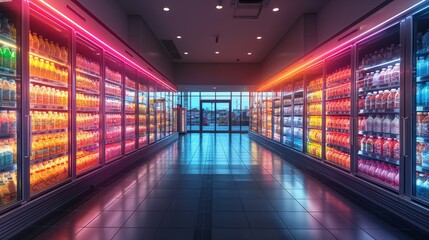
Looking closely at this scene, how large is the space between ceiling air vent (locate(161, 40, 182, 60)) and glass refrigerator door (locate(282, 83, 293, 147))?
5.35m

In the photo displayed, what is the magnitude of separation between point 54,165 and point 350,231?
155 inches

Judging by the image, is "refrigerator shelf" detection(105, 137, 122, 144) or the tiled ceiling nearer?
"refrigerator shelf" detection(105, 137, 122, 144)

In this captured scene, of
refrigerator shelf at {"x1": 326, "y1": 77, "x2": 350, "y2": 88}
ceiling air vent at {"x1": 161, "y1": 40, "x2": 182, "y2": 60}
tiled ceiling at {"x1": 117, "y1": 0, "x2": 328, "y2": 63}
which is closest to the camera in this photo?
refrigerator shelf at {"x1": 326, "y1": 77, "x2": 350, "y2": 88}

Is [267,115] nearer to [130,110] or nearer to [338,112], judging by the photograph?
[130,110]

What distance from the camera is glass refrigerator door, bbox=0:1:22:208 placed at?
2963mm

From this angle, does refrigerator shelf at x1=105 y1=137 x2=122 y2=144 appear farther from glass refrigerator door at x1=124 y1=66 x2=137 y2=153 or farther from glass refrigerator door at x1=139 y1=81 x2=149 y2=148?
glass refrigerator door at x1=139 y1=81 x2=149 y2=148

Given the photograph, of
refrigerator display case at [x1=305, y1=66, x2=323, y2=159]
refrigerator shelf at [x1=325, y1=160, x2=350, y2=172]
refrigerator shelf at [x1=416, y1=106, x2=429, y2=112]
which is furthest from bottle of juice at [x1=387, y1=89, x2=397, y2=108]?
refrigerator display case at [x1=305, y1=66, x2=323, y2=159]

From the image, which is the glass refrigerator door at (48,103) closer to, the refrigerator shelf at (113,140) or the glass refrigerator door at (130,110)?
the refrigerator shelf at (113,140)

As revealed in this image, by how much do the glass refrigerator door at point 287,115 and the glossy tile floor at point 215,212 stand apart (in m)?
2.88

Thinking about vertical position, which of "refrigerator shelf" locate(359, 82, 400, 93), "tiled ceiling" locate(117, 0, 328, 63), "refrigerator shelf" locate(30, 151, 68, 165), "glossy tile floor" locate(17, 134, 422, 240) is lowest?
→ "glossy tile floor" locate(17, 134, 422, 240)

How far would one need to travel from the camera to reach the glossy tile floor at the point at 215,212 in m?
3.00

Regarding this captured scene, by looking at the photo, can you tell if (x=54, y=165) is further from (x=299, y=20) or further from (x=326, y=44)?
(x=299, y=20)

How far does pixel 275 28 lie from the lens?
971 cm

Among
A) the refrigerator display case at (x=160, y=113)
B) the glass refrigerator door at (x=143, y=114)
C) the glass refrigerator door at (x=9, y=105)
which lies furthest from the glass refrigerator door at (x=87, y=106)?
the refrigerator display case at (x=160, y=113)
